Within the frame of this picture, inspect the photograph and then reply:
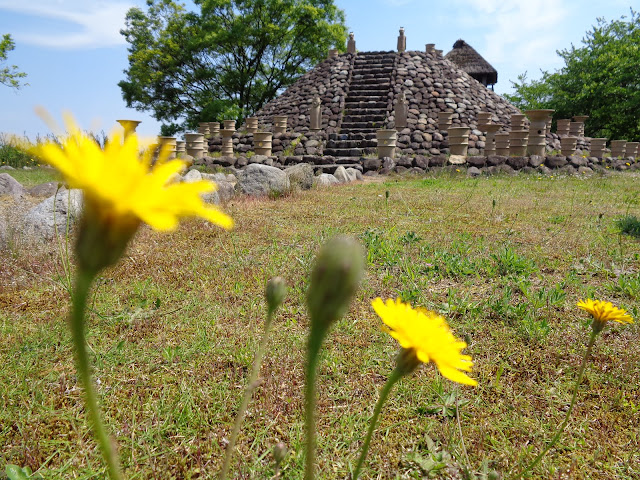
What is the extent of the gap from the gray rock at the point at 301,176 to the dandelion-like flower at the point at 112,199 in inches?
235

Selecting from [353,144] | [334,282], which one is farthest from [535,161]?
[334,282]

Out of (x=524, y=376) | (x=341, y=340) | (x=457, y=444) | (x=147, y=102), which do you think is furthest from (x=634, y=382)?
(x=147, y=102)

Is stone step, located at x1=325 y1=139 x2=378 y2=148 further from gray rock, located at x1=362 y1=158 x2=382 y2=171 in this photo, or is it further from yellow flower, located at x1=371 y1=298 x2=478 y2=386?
yellow flower, located at x1=371 y1=298 x2=478 y2=386

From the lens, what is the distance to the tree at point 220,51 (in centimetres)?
1856

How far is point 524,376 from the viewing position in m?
1.76

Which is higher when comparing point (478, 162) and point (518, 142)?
point (518, 142)

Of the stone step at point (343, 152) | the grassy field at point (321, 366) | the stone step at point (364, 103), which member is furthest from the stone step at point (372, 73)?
the grassy field at point (321, 366)

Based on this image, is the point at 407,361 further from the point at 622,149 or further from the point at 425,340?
the point at 622,149

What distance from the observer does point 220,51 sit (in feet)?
64.9

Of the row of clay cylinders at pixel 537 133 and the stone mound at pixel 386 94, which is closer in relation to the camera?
the row of clay cylinders at pixel 537 133

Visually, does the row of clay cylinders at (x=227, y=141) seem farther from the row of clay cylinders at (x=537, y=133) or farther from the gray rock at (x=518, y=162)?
the row of clay cylinders at (x=537, y=133)

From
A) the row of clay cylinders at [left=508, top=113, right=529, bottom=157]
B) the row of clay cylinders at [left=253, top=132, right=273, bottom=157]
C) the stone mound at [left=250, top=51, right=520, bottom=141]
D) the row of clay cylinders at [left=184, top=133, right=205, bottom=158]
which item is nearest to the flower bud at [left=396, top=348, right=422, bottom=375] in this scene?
the row of clay cylinders at [left=508, top=113, right=529, bottom=157]

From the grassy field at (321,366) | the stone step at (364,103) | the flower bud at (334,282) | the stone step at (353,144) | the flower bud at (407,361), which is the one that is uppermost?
the stone step at (364,103)

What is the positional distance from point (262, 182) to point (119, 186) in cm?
562
